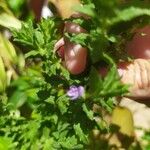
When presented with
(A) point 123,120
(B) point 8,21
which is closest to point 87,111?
(A) point 123,120

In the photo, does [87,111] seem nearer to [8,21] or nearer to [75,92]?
[75,92]

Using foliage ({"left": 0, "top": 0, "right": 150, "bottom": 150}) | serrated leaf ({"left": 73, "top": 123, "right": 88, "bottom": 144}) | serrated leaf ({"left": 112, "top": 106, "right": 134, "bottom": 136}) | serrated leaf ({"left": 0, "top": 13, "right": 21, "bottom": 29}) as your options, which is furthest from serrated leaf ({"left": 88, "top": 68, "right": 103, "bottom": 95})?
serrated leaf ({"left": 0, "top": 13, "right": 21, "bottom": 29})

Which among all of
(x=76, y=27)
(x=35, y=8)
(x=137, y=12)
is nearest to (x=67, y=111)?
(x=76, y=27)

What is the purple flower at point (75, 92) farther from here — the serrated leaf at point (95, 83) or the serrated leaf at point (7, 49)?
the serrated leaf at point (7, 49)

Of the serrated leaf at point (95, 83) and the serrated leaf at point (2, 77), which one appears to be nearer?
the serrated leaf at point (95, 83)

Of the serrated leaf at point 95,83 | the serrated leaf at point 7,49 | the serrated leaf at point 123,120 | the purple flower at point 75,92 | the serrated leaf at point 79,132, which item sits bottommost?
the serrated leaf at point 123,120

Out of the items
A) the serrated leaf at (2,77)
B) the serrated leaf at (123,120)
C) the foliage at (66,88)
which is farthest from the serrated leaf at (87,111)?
the serrated leaf at (2,77)

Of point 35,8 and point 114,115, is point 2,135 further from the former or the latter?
point 35,8

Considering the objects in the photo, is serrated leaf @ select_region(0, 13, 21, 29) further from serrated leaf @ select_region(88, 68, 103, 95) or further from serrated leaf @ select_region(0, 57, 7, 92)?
serrated leaf @ select_region(88, 68, 103, 95)
